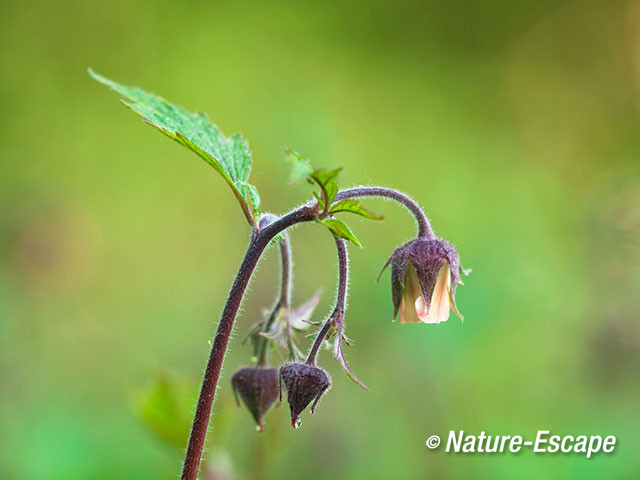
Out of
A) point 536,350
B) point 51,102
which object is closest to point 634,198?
point 536,350

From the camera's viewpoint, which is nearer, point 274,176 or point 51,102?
point 274,176

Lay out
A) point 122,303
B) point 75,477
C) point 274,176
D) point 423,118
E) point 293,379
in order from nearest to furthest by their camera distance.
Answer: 1. point 293,379
2. point 75,477
3. point 274,176
4. point 122,303
5. point 423,118

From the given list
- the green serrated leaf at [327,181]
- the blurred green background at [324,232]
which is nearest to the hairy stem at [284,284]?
the green serrated leaf at [327,181]

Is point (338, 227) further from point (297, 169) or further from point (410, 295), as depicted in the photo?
point (410, 295)

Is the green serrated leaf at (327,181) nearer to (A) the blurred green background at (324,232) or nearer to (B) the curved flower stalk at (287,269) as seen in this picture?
(B) the curved flower stalk at (287,269)

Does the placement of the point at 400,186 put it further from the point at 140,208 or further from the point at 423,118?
the point at 140,208

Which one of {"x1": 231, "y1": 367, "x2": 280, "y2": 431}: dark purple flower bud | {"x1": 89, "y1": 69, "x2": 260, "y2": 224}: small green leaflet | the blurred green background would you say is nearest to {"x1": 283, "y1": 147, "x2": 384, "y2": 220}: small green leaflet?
{"x1": 89, "y1": 69, "x2": 260, "y2": 224}: small green leaflet

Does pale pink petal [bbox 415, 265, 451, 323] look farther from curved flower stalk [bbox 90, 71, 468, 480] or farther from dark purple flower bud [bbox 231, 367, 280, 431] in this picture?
dark purple flower bud [bbox 231, 367, 280, 431]

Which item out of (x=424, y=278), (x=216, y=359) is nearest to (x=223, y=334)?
(x=216, y=359)
